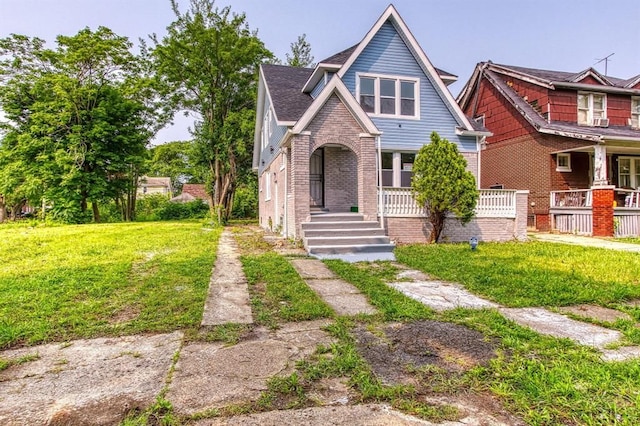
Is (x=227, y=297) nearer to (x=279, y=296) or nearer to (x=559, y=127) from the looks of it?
(x=279, y=296)

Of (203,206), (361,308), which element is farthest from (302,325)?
(203,206)

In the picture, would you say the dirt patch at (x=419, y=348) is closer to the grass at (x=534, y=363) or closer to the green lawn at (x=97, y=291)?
the grass at (x=534, y=363)

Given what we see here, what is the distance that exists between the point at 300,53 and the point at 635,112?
2373cm

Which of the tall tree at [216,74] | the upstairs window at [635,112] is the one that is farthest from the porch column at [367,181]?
the upstairs window at [635,112]

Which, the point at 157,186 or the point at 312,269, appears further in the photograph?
the point at 157,186

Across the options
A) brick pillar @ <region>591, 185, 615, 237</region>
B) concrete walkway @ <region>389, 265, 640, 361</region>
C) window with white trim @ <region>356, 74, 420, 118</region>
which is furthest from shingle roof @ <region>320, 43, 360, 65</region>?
brick pillar @ <region>591, 185, 615, 237</region>

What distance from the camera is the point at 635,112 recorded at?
17.3m

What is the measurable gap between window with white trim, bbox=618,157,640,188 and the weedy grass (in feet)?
59.6

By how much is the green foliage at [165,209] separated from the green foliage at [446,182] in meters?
21.4

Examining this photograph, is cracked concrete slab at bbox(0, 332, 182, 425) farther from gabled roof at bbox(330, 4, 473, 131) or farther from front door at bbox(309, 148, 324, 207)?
gabled roof at bbox(330, 4, 473, 131)

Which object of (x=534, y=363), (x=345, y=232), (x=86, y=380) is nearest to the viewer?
(x=86, y=380)

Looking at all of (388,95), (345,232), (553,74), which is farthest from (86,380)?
(553,74)

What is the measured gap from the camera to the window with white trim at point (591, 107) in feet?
54.6

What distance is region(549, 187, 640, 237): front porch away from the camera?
13906 mm
